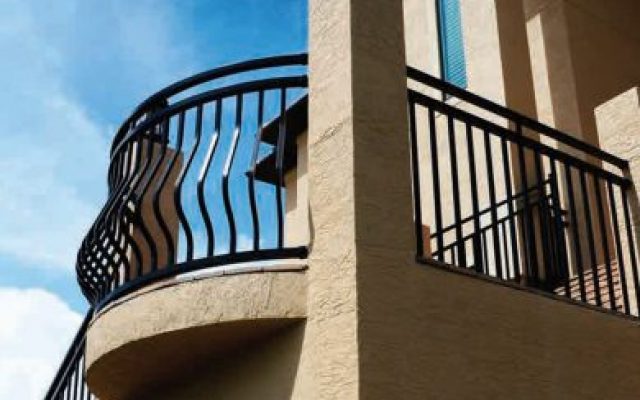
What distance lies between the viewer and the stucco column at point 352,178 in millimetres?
3381

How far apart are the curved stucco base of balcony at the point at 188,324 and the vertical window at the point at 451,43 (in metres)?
6.14

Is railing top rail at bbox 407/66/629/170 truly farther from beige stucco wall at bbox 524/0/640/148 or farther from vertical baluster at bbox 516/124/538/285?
beige stucco wall at bbox 524/0/640/148

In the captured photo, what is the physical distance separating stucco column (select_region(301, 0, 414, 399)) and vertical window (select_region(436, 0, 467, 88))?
19.0 ft

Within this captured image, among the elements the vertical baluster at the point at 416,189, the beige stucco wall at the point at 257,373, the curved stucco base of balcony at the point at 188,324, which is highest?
the vertical baluster at the point at 416,189

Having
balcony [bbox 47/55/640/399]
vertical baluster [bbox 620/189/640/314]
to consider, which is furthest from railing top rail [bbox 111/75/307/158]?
vertical baluster [bbox 620/189/640/314]

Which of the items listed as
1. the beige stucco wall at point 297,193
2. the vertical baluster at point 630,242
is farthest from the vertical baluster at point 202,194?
the beige stucco wall at point 297,193

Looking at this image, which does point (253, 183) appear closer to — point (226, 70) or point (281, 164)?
point (281, 164)

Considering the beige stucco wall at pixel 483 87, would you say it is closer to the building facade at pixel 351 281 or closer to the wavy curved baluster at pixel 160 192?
the building facade at pixel 351 281

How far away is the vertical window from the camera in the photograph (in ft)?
31.9

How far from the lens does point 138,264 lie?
176 inches

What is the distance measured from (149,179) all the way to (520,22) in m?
6.11

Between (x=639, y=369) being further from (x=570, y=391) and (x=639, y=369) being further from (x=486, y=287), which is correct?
(x=486, y=287)

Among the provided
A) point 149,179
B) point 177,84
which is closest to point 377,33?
point 177,84

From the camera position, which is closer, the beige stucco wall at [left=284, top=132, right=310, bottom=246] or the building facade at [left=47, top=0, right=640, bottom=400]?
the building facade at [left=47, top=0, right=640, bottom=400]
